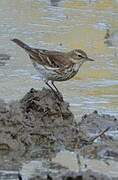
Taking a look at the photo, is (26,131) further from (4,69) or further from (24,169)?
(4,69)

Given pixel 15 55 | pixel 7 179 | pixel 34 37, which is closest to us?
pixel 7 179

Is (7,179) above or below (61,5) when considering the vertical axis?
below

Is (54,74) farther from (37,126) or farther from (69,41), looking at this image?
(69,41)

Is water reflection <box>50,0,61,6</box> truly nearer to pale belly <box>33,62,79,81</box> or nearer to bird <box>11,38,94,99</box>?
bird <box>11,38,94,99</box>

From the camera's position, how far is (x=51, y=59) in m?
9.53

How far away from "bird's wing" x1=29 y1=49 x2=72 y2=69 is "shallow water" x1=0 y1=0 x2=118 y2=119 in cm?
59

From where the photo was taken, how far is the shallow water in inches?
411

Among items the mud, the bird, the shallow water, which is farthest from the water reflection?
the mud

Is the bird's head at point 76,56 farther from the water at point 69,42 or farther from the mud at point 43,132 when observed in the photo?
the mud at point 43,132

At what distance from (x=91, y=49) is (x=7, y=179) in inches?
239

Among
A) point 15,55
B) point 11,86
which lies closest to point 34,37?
point 15,55

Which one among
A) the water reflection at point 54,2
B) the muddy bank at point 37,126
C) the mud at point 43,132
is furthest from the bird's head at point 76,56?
the water reflection at point 54,2

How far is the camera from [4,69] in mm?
11477

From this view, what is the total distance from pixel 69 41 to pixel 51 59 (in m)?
3.70
